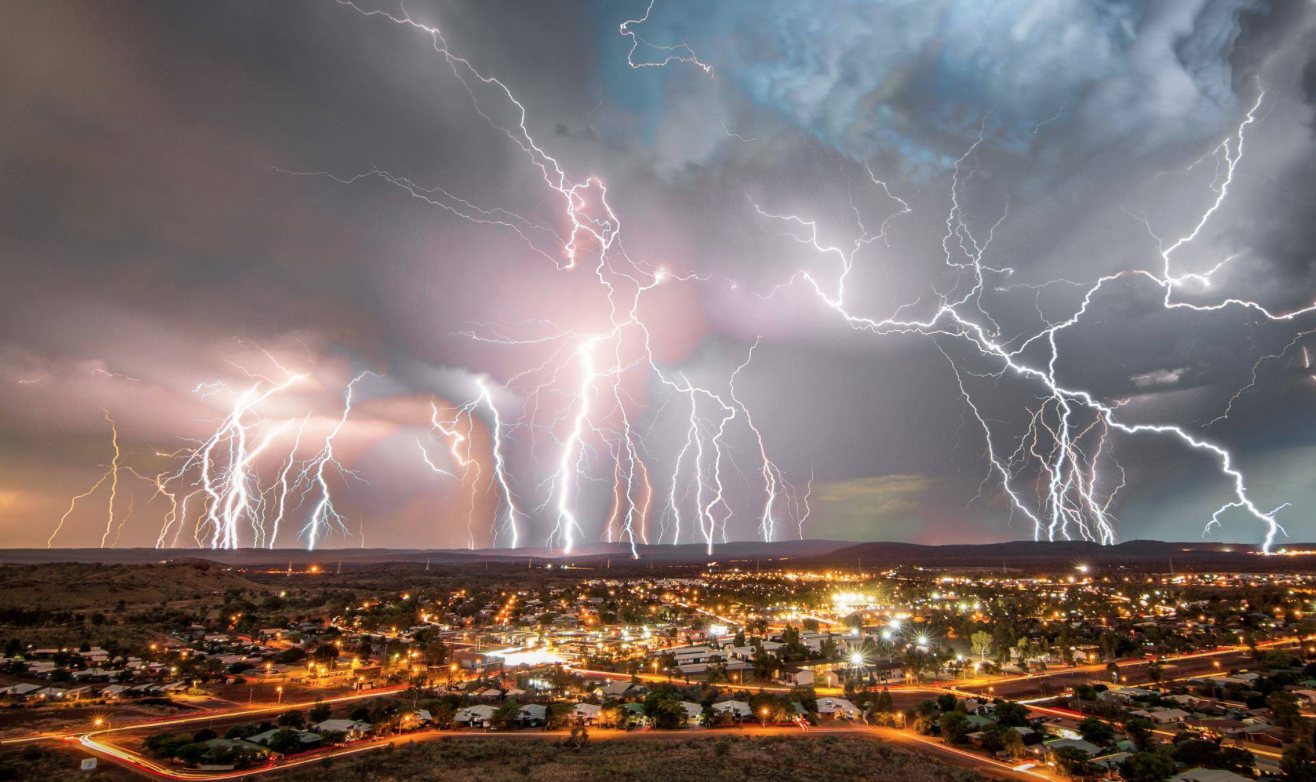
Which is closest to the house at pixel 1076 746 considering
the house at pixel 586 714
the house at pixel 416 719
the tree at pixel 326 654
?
the house at pixel 586 714

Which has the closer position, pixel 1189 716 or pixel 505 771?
pixel 505 771

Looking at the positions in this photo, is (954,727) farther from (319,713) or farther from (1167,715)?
(319,713)

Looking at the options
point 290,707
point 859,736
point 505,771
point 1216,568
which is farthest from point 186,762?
point 1216,568

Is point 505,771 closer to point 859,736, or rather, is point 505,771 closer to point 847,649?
point 859,736

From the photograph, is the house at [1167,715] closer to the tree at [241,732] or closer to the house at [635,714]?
the house at [635,714]

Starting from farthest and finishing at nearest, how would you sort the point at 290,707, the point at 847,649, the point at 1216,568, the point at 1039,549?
the point at 1039,549 < the point at 1216,568 < the point at 847,649 < the point at 290,707

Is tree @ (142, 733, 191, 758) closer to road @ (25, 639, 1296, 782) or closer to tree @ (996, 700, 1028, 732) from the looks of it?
road @ (25, 639, 1296, 782)

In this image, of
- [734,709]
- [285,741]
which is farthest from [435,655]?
[734,709]
